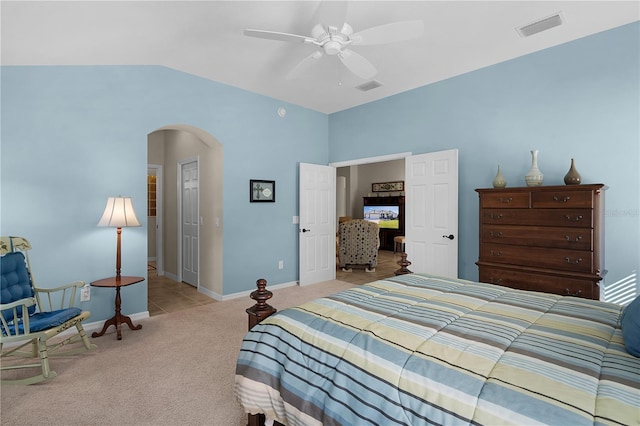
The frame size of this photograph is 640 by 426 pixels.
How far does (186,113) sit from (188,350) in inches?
110

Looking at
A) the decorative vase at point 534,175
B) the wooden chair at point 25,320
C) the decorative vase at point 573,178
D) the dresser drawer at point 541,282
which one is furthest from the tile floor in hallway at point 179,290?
the decorative vase at point 573,178

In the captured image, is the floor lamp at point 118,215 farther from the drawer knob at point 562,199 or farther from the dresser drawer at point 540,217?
the drawer knob at point 562,199

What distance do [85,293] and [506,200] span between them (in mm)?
4400

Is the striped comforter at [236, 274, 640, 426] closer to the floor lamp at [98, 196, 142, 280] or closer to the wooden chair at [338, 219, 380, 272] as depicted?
the floor lamp at [98, 196, 142, 280]

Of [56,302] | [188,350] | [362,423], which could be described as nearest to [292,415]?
[362,423]

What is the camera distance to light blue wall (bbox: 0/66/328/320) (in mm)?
3039

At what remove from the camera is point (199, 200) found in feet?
16.3

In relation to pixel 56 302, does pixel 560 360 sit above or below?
above

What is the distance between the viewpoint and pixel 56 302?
3184 millimetres

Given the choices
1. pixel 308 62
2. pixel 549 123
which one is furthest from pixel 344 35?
pixel 549 123

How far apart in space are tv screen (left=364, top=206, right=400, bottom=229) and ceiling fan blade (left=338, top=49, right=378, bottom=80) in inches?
272

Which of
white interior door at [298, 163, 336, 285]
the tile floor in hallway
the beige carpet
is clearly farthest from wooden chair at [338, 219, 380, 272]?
the beige carpet

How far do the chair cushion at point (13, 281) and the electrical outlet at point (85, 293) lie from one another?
0.57 m

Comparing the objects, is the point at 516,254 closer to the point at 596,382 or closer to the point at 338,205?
the point at 596,382
